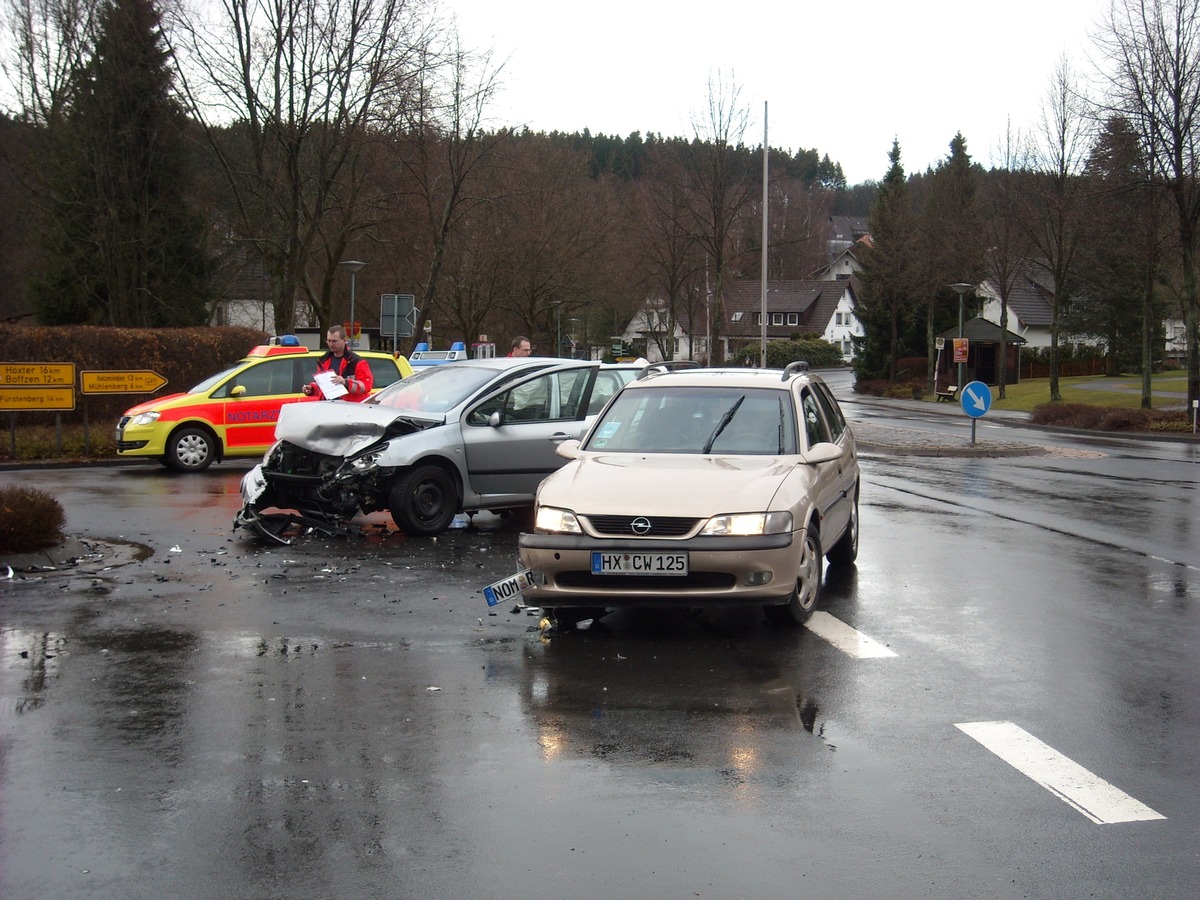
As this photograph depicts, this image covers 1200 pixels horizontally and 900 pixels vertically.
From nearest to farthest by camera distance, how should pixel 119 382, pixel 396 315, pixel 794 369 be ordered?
1. pixel 794 369
2. pixel 119 382
3. pixel 396 315

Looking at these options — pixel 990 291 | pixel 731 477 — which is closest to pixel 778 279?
pixel 990 291

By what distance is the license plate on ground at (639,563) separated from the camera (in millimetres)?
7336

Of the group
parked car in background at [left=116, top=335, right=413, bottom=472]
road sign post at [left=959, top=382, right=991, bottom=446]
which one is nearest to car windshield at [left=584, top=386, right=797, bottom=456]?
parked car in background at [left=116, top=335, right=413, bottom=472]

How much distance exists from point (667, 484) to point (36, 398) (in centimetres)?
1581

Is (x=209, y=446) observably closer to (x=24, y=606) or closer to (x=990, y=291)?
(x=24, y=606)

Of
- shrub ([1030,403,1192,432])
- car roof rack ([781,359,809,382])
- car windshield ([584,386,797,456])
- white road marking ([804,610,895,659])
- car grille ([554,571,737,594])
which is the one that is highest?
car roof rack ([781,359,809,382])

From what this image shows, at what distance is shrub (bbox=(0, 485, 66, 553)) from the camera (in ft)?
33.6

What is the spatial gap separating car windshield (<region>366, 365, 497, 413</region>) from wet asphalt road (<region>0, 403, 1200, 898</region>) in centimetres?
242

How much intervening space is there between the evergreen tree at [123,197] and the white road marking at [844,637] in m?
34.5

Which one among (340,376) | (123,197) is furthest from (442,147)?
(340,376)

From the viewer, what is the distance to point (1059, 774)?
5.25 metres

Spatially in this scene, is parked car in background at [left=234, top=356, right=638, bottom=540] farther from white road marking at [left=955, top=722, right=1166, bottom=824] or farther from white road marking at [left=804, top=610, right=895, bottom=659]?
white road marking at [left=955, top=722, right=1166, bottom=824]

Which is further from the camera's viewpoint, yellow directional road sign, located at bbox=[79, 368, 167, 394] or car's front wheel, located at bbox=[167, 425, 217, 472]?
yellow directional road sign, located at bbox=[79, 368, 167, 394]

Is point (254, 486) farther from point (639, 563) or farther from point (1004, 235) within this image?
point (1004, 235)
